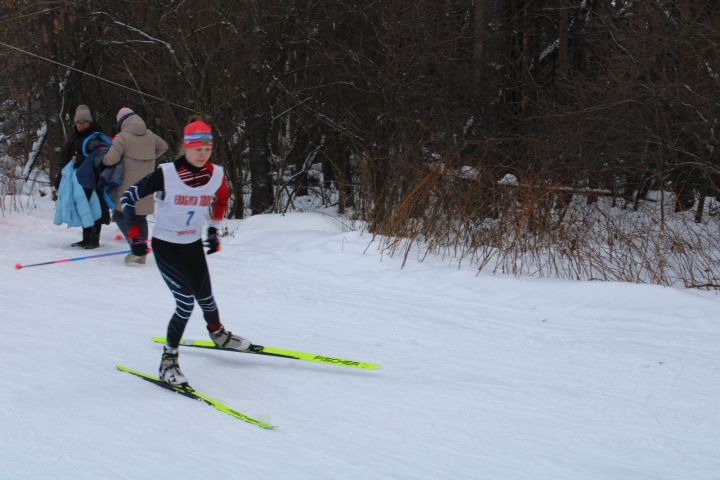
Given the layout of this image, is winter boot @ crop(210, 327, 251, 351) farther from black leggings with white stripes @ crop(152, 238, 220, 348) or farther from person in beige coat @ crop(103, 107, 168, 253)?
person in beige coat @ crop(103, 107, 168, 253)

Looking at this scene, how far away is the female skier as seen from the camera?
14.6 feet

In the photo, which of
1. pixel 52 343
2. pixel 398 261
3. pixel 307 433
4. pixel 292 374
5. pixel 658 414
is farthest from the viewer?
pixel 398 261

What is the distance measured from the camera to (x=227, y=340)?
4.84m

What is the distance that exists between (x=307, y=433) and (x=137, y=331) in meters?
2.36

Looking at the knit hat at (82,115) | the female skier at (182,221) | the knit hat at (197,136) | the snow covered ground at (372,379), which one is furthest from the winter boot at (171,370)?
the knit hat at (82,115)

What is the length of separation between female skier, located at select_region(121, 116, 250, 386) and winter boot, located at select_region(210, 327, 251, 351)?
29 centimetres

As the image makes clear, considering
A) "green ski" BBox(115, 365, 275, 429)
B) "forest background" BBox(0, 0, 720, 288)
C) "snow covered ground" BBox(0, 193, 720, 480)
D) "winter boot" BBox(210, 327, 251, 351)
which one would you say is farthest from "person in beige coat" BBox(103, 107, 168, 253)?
"green ski" BBox(115, 365, 275, 429)

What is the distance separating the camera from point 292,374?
4.66 meters

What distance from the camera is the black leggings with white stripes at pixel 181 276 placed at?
4.46 m

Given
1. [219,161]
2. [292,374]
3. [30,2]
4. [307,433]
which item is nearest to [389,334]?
[292,374]

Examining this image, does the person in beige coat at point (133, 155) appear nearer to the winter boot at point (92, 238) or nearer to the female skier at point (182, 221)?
the winter boot at point (92, 238)

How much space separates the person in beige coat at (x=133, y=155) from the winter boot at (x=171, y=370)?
3.88 meters

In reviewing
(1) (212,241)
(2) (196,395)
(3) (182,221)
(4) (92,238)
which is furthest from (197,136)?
(4) (92,238)

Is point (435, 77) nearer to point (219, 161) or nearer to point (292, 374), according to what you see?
point (219, 161)
